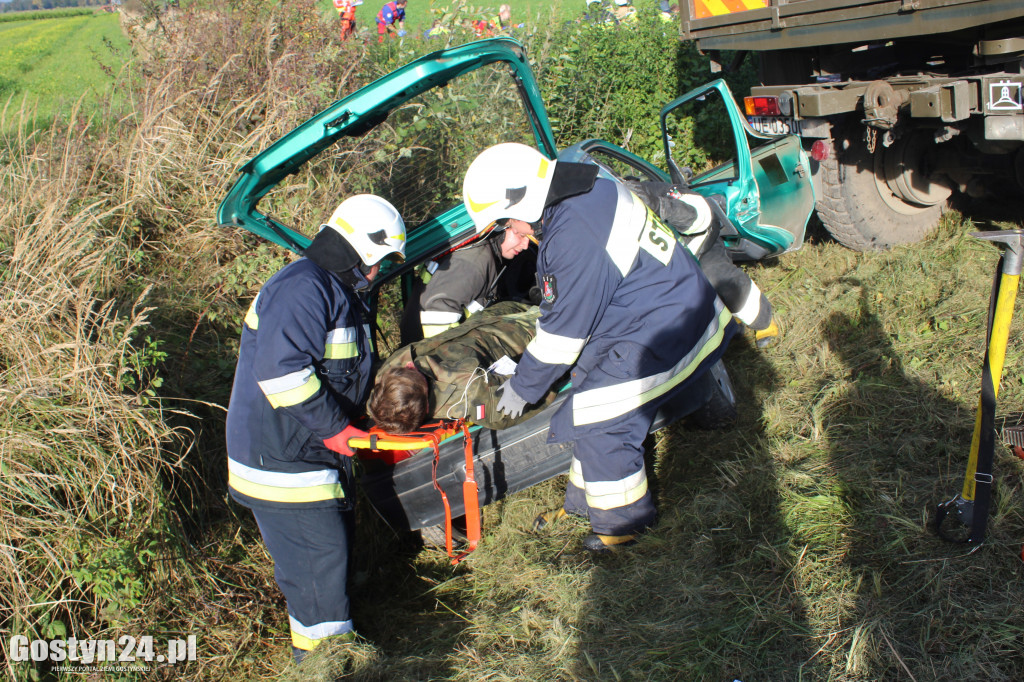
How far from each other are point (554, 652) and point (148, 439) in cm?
210

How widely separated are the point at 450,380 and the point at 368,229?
775 millimetres

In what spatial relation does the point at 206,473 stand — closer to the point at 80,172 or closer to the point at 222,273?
the point at 222,273

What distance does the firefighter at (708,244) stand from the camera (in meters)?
3.85

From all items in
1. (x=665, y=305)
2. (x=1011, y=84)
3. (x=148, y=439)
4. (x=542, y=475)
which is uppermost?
(x=1011, y=84)

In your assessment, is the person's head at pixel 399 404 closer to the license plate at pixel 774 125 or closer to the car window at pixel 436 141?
the car window at pixel 436 141

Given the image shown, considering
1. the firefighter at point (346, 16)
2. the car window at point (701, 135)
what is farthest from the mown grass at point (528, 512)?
the car window at point (701, 135)

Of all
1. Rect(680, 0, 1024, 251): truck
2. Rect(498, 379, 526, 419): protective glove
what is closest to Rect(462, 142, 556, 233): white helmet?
Rect(498, 379, 526, 419): protective glove

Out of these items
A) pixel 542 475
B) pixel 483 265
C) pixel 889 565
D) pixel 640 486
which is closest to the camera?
pixel 889 565

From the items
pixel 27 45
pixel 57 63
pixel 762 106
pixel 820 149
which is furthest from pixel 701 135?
pixel 27 45

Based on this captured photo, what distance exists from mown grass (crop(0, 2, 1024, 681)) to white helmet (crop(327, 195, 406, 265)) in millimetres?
1215

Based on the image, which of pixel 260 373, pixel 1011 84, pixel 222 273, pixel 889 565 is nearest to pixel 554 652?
pixel 889 565

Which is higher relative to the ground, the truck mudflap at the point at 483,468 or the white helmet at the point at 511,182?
the white helmet at the point at 511,182

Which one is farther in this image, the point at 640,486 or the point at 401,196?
the point at 401,196

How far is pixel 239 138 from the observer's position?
5.38 meters
